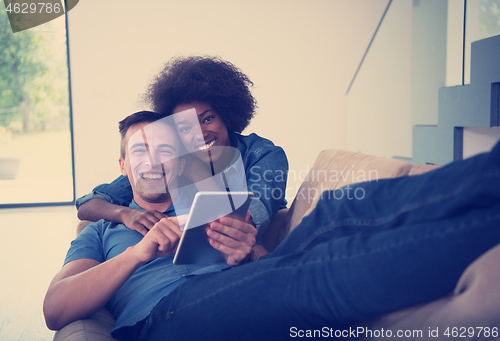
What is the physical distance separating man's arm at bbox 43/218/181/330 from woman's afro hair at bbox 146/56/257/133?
3.46ft

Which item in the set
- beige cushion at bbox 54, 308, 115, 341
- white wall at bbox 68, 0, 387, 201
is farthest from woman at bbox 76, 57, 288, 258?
white wall at bbox 68, 0, 387, 201

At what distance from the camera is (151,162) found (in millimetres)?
1411

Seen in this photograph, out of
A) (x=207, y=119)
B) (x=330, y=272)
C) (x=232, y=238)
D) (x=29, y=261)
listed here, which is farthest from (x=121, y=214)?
(x=29, y=261)

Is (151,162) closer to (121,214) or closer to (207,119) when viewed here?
(121,214)

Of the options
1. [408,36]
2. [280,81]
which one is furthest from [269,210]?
[280,81]

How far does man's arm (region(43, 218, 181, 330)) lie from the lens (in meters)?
0.93

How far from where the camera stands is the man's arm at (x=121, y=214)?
122 cm

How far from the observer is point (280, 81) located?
4871mm

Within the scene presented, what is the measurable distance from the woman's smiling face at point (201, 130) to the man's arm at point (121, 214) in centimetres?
47

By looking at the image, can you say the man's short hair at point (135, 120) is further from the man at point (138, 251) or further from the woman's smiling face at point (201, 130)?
the woman's smiling face at point (201, 130)

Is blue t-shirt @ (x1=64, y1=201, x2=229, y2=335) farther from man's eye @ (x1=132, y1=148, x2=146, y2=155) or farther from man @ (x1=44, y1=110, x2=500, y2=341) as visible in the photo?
man's eye @ (x1=132, y1=148, x2=146, y2=155)

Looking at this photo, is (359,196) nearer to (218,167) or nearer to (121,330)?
(121,330)

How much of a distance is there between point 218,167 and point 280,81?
3362mm

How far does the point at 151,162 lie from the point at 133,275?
0.44 meters
